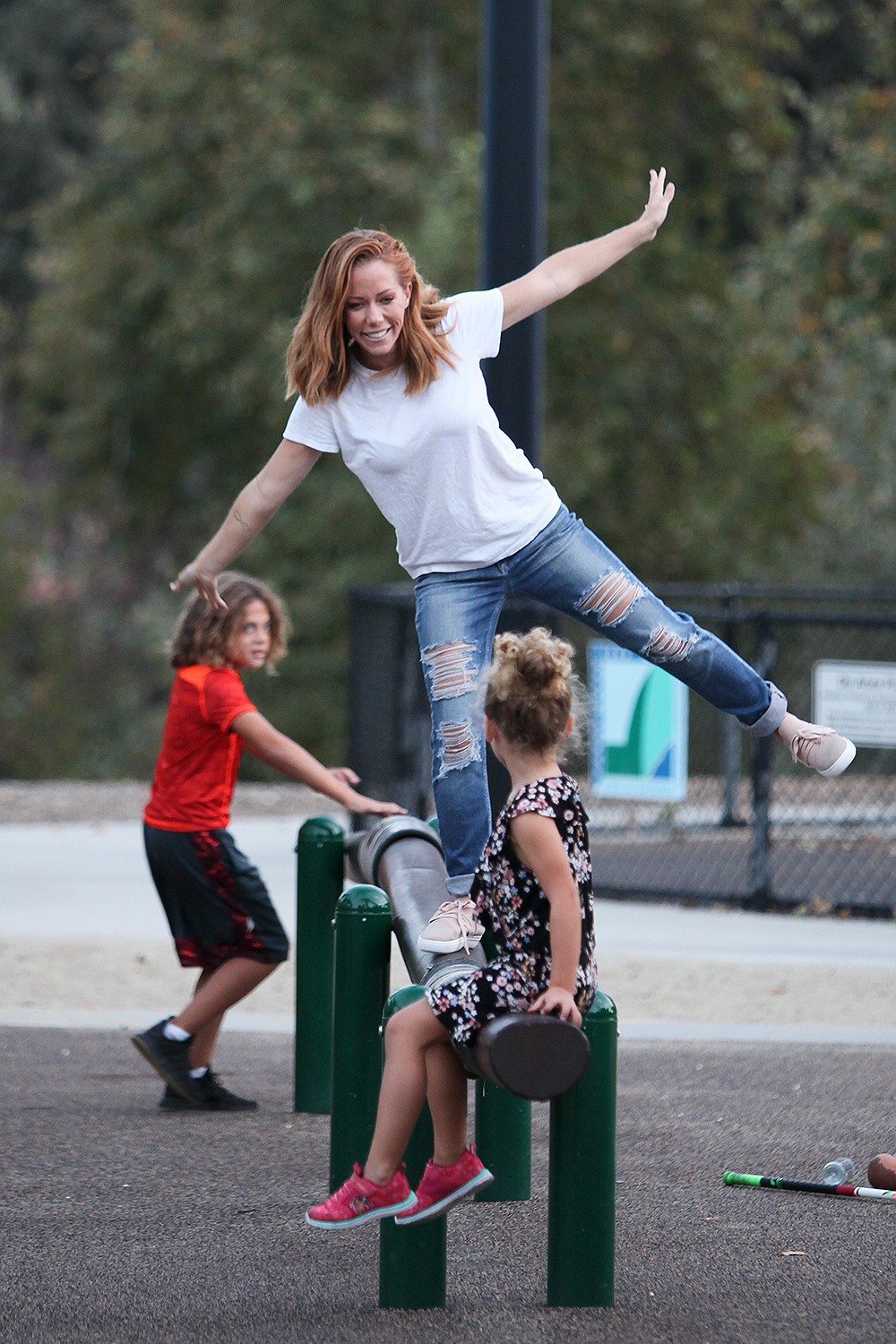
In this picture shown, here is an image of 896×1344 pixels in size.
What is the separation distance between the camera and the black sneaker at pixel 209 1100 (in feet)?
18.1

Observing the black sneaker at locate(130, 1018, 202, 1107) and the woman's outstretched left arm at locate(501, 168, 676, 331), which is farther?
the black sneaker at locate(130, 1018, 202, 1107)

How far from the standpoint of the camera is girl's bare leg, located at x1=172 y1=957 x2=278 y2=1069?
550 cm

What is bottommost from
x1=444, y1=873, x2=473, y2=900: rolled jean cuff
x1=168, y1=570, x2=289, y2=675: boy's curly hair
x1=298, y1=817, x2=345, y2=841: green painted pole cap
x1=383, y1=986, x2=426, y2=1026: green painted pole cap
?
x1=383, y1=986, x2=426, y2=1026: green painted pole cap

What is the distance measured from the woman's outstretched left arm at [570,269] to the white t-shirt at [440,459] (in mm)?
167

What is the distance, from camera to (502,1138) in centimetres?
456

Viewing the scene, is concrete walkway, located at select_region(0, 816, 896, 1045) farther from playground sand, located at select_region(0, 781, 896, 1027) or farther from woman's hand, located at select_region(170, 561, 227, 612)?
woman's hand, located at select_region(170, 561, 227, 612)

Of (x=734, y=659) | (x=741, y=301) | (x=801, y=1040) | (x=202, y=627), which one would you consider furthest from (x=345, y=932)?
(x=741, y=301)

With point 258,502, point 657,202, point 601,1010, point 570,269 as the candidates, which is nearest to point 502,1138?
point 601,1010

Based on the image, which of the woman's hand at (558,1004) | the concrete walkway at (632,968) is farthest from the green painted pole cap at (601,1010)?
the concrete walkway at (632,968)

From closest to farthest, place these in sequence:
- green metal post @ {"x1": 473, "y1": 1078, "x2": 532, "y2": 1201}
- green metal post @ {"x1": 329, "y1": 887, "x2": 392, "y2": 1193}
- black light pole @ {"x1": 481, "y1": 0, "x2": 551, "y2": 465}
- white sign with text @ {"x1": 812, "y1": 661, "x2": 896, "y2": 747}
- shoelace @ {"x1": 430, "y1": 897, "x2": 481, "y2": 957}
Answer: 1. shoelace @ {"x1": 430, "y1": 897, "x2": 481, "y2": 957}
2. green metal post @ {"x1": 329, "y1": 887, "x2": 392, "y2": 1193}
3. green metal post @ {"x1": 473, "y1": 1078, "x2": 532, "y2": 1201}
4. black light pole @ {"x1": 481, "y1": 0, "x2": 551, "y2": 465}
5. white sign with text @ {"x1": 812, "y1": 661, "x2": 896, "y2": 747}

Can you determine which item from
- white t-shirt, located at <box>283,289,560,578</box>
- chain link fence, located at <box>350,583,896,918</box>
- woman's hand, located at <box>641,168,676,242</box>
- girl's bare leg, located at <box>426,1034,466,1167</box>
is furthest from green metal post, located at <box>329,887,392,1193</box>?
chain link fence, located at <box>350,583,896,918</box>

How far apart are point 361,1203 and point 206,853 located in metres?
2.03

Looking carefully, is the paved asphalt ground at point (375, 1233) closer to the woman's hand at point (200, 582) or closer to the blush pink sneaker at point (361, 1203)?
the blush pink sneaker at point (361, 1203)

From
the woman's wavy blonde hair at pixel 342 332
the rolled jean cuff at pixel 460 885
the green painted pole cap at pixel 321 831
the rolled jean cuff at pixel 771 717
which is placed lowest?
the rolled jean cuff at pixel 460 885
